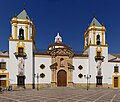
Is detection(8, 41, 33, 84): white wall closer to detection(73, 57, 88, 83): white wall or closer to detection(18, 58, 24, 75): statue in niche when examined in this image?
detection(18, 58, 24, 75): statue in niche

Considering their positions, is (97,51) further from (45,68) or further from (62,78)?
(45,68)

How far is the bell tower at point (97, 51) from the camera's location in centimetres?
4025

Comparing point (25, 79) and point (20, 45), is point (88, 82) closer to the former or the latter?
point (25, 79)

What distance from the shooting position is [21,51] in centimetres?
3725

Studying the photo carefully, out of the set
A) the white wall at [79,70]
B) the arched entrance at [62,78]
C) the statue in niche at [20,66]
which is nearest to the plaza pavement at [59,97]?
the statue in niche at [20,66]

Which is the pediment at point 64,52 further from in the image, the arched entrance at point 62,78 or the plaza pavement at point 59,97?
the plaza pavement at point 59,97

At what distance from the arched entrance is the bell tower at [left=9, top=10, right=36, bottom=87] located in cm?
508

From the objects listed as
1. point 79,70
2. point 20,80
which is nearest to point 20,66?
point 20,80

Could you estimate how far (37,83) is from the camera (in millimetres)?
38031

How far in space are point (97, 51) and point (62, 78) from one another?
855 centimetres

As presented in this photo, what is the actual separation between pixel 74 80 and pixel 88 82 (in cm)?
270

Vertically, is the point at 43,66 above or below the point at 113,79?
above

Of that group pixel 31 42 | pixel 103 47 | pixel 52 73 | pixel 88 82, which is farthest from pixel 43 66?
pixel 103 47

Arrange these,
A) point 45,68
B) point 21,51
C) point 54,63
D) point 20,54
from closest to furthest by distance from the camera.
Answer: point 20,54
point 21,51
point 45,68
point 54,63
